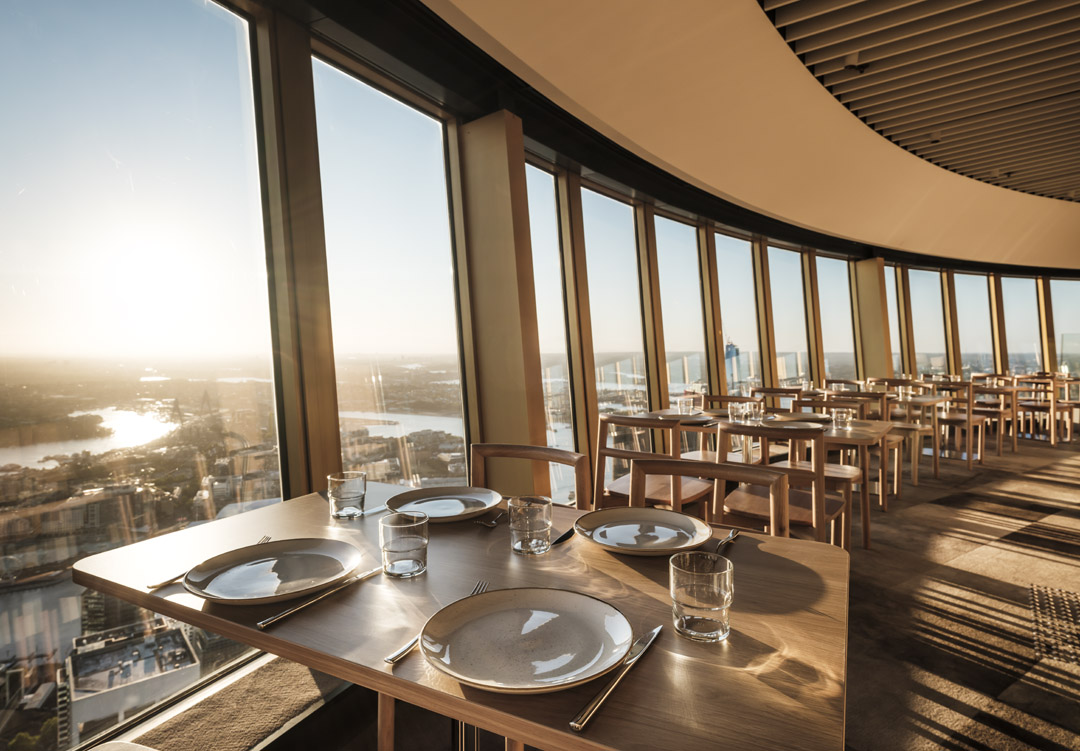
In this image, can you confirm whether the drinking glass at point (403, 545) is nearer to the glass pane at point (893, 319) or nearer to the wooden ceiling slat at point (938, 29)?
the wooden ceiling slat at point (938, 29)

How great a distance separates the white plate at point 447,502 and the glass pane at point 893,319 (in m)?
8.06

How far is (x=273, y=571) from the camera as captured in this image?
1030 millimetres

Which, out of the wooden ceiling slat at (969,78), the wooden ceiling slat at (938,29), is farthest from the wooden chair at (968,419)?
the wooden ceiling slat at (938,29)

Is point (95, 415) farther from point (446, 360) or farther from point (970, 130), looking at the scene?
point (970, 130)

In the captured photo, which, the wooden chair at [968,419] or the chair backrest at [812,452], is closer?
the chair backrest at [812,452]

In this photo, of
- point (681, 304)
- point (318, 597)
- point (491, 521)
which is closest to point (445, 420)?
point (491, 521)

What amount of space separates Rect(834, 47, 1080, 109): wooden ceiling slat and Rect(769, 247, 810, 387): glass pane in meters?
2.25

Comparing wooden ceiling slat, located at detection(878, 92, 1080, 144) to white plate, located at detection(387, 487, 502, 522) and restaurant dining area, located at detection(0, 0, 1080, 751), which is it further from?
white plate, located at detection(387, 487, 502, 522)

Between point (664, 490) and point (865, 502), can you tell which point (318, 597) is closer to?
point (664, 490)

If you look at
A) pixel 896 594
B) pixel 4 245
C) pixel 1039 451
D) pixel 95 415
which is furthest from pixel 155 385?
pixel 1039 451

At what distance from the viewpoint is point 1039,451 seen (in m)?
6.26

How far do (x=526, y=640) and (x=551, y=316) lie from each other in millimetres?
3032

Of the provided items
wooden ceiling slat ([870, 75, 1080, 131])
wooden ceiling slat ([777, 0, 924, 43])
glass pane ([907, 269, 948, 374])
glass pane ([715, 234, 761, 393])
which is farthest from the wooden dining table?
glass pane ([907, 269, 948, 374])

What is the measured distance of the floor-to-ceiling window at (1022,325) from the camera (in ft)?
28.6
